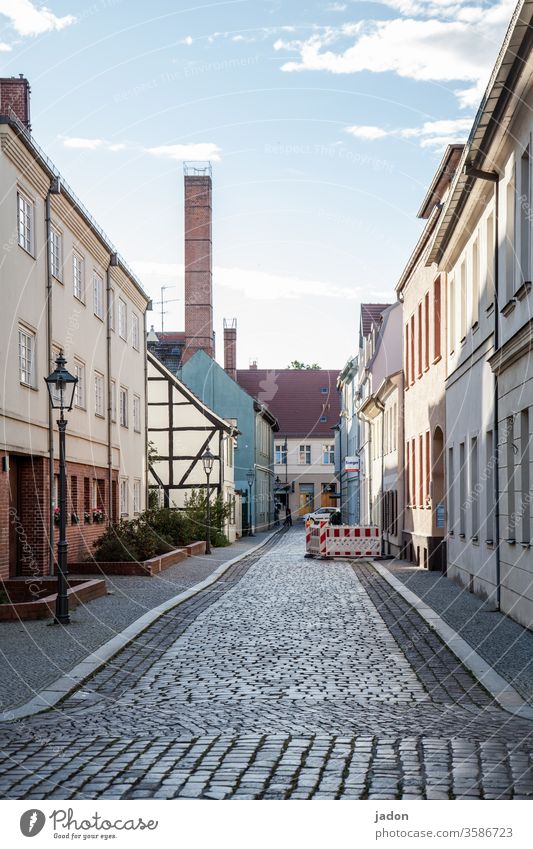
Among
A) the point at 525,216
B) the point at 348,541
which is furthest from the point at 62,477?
the point at 348,541

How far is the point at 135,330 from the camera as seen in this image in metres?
35.6

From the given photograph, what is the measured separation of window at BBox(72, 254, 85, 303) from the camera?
85.6ft

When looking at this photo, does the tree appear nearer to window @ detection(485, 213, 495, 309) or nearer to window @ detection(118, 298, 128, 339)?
window @ detection(118, 298, 128, 339)

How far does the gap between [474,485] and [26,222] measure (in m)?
9.68

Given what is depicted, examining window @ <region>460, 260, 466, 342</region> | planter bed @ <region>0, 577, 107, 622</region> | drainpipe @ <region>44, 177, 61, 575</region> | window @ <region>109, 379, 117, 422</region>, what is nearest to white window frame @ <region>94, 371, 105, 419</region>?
window @ <region>109, 379, 117, 422</region>

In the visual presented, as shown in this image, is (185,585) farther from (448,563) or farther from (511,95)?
(511,95)

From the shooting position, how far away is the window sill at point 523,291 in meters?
13.5

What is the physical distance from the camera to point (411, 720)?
8.46m

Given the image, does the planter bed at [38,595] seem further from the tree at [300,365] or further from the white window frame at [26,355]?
the tree at [300,365]

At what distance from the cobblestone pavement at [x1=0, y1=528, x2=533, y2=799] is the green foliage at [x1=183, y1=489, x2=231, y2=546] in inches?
915

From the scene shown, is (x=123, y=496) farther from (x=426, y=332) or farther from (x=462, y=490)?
(x=462, y=490)

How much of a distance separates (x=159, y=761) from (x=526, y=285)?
331 inches

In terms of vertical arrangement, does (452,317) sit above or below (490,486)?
above

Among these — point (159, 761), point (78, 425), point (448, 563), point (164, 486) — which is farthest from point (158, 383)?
point (159, 761)
